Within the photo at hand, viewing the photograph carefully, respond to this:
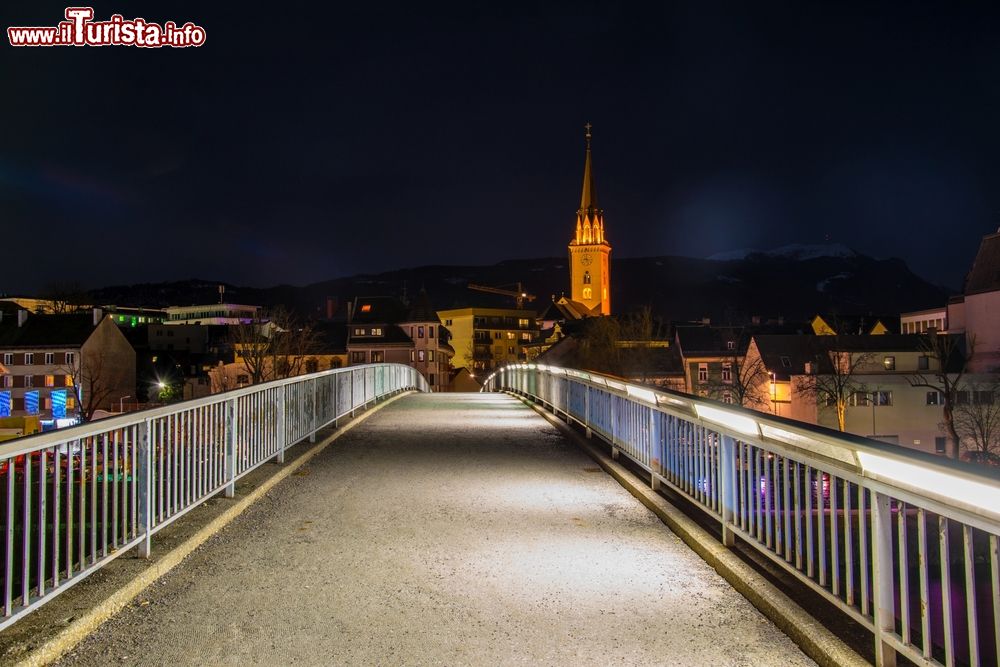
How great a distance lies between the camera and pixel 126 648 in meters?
4.32

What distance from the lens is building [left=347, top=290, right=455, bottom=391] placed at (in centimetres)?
9250

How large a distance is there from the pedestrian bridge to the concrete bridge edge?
81mm

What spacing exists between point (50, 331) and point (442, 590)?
8336 centimetres

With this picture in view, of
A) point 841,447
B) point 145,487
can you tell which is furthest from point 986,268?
point 145,487

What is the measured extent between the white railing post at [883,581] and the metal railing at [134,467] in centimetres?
414

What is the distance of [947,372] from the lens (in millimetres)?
59750

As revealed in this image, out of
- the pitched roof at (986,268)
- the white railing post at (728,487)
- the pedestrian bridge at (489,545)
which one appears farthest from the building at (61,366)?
the white railing post at (728,487)

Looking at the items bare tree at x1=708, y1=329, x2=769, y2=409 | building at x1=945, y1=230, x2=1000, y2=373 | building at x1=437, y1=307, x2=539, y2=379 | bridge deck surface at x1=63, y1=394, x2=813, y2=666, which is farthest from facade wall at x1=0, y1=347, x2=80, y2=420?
building at x1=945, y1=230, x2=1000, y2=373

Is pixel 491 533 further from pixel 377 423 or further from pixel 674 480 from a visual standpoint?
pixel 377 423

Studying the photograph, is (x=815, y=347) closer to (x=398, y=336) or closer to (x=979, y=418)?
(x=979, y=418)

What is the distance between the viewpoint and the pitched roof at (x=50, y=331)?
7544cm

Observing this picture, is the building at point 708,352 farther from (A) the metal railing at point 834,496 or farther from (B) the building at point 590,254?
(B) the building at point 590,254

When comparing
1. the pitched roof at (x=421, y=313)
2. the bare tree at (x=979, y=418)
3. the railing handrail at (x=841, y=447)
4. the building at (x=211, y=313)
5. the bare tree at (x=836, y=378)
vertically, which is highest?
the building at (x=211, y=313)

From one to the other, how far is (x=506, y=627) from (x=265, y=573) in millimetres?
2016
